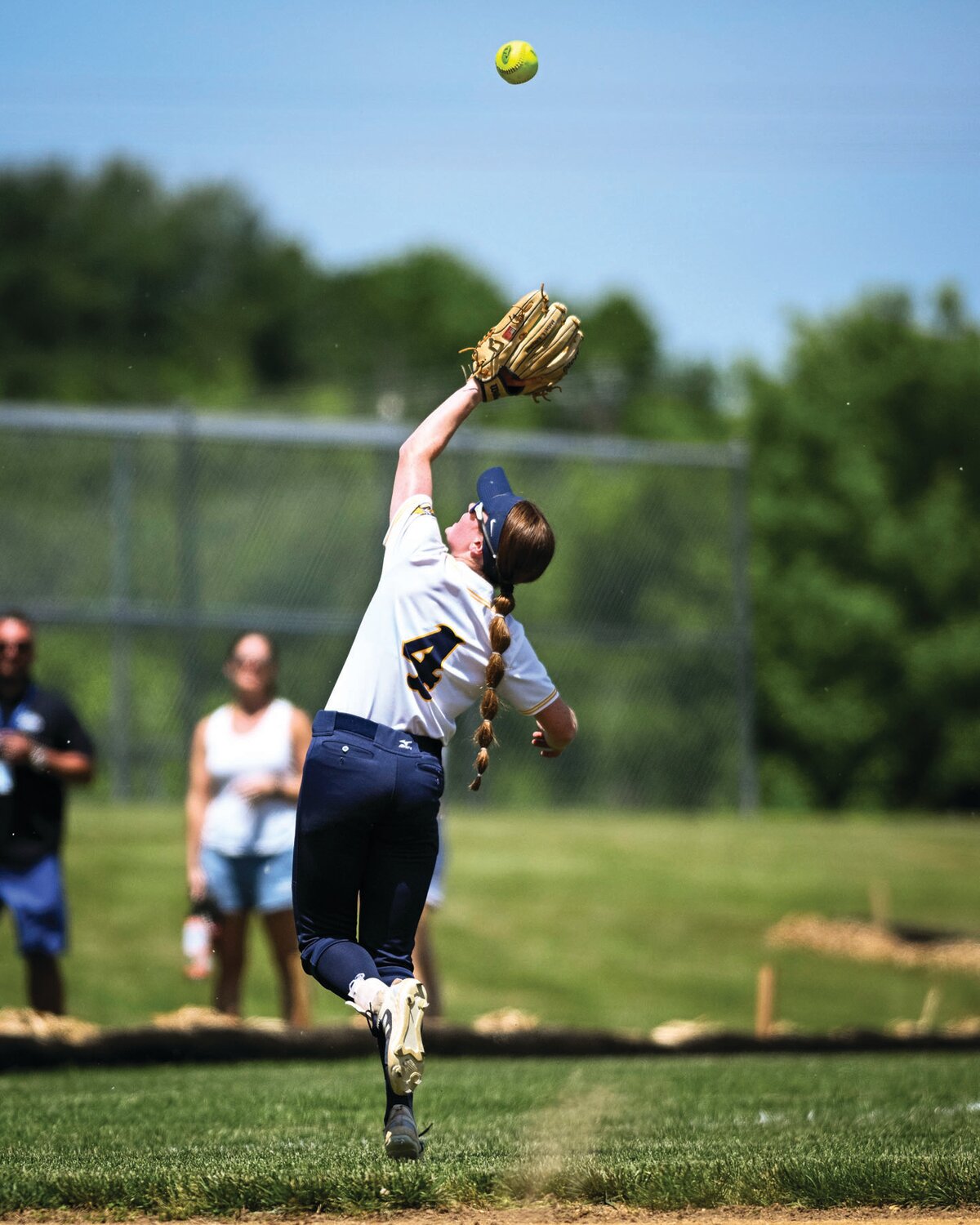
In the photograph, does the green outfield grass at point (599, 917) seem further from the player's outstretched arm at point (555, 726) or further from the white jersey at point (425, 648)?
the white jersey at point (425, 648)

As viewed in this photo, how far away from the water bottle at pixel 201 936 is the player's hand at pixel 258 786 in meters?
0.63

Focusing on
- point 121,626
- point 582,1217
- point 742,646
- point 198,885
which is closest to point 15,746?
point 198,885

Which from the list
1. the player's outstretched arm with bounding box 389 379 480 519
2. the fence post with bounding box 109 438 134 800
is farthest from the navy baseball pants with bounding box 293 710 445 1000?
the fence post with bounding box 109 438 134 800

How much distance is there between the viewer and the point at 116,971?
1300 centimetres

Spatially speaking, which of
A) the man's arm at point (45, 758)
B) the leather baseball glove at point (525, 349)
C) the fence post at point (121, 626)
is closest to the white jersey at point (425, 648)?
the leather baseball glove at point (525, 349)

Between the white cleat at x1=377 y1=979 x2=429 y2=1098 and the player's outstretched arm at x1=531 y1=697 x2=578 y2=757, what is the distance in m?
0.91

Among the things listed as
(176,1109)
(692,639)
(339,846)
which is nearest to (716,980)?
(692,639)

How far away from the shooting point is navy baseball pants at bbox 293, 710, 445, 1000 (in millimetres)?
4867

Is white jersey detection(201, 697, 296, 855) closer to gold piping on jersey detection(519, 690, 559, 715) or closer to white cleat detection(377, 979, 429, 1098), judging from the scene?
gold piping on jersey detection(519, 690, 559, 715)

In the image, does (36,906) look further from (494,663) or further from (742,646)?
(742,646)

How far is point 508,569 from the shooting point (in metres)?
5.00

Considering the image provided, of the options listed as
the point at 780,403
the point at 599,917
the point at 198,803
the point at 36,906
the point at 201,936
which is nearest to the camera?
the point at 36,906

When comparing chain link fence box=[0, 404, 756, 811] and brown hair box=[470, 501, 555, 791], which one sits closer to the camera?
brown hair box=[470, 501, 555, 791]

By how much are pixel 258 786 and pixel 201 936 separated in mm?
875
